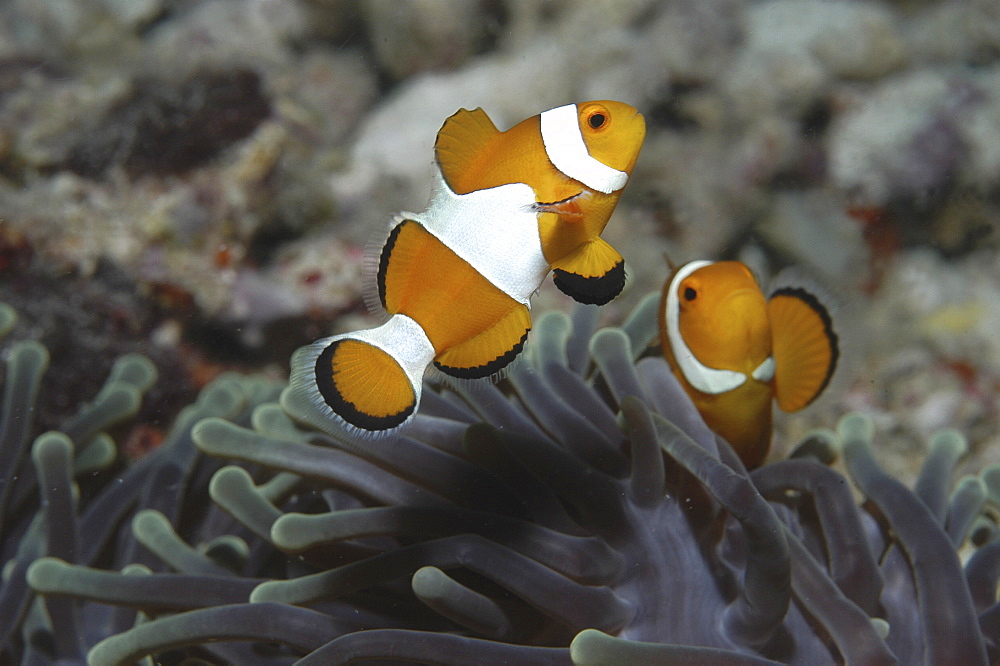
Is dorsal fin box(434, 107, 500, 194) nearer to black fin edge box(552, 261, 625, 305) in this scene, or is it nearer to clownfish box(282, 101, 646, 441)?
clownfish box(282, 101, 646, 441)

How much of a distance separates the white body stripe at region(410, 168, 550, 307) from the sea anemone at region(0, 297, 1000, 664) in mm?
425

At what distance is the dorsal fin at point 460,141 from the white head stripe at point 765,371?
0.79 meters

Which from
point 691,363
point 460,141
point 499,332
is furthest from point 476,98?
point 499,332

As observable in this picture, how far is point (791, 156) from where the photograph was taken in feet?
7.63

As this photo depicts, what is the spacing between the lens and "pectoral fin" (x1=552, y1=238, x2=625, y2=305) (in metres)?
0.74

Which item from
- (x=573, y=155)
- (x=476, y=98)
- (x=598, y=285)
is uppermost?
(x=476, y=98)

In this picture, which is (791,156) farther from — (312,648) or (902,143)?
(312,648)

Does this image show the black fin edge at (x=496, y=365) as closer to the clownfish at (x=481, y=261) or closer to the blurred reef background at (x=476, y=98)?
the clownfish at (x=481, y=261)

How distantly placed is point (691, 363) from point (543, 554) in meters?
0.49

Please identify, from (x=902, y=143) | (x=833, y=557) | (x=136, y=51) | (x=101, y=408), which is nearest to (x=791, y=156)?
(x=902, y=143)

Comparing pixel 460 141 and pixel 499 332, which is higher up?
pixel 460 141

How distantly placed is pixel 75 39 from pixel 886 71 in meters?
3.21

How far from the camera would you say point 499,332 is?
2.53 ft

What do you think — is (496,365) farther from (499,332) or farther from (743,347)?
(743,347)
